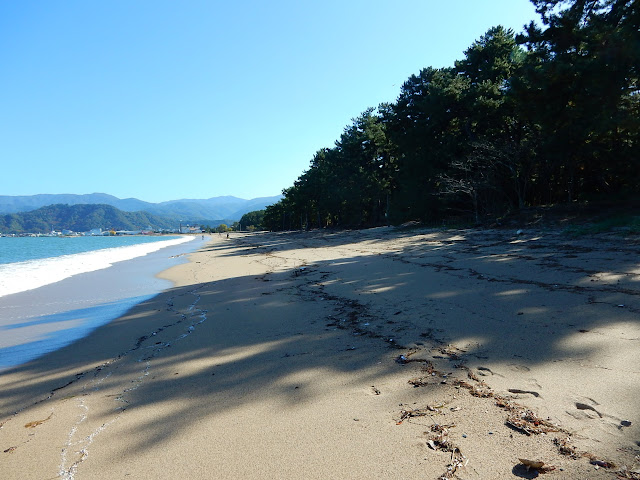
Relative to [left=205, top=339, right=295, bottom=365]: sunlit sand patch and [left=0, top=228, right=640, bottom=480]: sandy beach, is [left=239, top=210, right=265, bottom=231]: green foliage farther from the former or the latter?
[left=205, top=339, right=295, bottom=365]: sunlit sand patch

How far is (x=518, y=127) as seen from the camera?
21688 millimetres

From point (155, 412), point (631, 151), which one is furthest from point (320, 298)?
point (631, 151)

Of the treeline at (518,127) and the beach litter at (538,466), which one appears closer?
the beach litter at (538,466)

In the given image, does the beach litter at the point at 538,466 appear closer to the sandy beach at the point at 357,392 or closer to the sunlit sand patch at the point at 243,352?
the sandy beach at the point at 357,392

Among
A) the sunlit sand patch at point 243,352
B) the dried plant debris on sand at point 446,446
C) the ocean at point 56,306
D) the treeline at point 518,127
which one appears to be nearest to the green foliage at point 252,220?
the treeline at point 518,127

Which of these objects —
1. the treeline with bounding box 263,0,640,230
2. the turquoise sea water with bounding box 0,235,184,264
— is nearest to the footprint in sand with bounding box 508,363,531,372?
the treeline with bounding box 263,0,640,230

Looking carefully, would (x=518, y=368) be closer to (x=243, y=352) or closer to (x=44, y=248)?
(x=243, y=352)

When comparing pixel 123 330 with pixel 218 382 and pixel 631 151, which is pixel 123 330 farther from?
pixel 631 151

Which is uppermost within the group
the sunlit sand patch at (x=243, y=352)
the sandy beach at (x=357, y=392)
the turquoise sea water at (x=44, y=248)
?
the sandy beach at (x=357, y=392)

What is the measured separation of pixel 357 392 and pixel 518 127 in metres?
23.8

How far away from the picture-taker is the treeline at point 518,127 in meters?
10.6

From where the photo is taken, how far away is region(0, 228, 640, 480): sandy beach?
78.5 inches

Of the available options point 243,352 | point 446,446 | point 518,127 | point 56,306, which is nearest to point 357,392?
point 446,446

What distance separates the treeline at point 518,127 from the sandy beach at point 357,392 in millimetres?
7927
